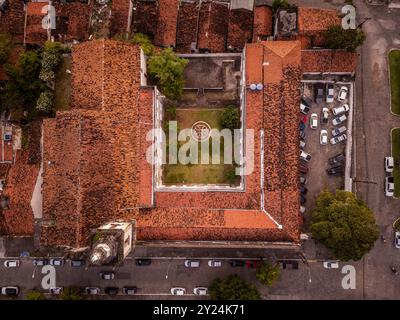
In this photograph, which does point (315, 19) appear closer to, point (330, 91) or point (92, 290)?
point (330, 91)

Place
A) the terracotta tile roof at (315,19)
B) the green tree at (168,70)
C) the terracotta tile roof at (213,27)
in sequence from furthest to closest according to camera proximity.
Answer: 1. the terracotta tile roof at (213,27)
2. the terracotta tile roof at (315,19)
3. the green tree at (168,70)

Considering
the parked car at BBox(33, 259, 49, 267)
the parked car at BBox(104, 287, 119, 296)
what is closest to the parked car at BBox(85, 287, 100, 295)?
the parked car at BBox(104, 287, 119, 296)

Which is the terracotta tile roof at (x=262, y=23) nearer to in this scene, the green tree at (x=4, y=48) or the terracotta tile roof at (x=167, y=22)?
the terracotta tile roof at (x=167, y=22)

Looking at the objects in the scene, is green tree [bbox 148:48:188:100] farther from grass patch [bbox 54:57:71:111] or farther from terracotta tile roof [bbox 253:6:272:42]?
grass patch [bbox 54:57:71:111]

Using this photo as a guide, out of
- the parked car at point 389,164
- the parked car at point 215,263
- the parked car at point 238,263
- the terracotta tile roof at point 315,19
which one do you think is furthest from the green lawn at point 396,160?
the parked car at point 215,263
